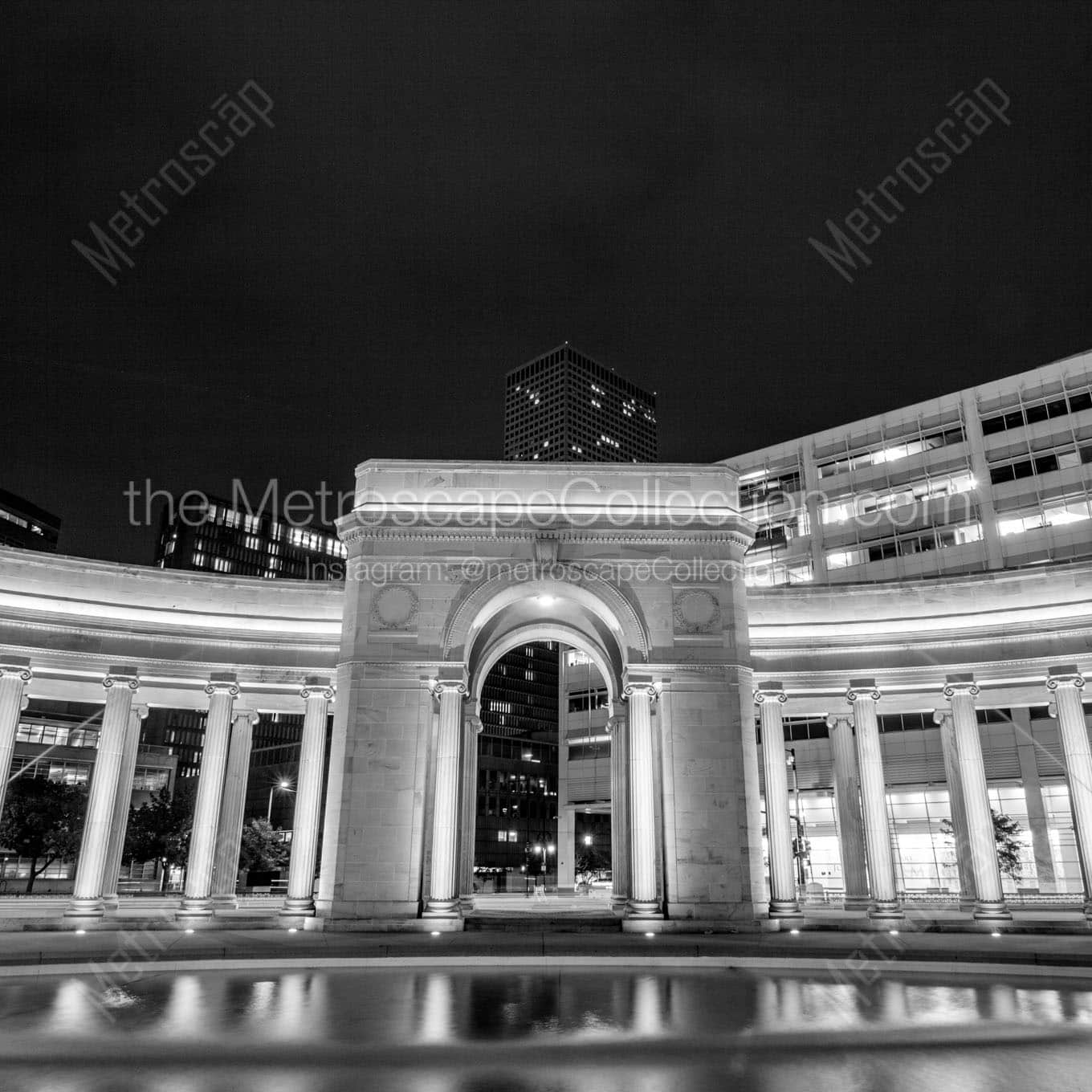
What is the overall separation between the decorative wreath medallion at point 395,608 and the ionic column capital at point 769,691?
1465 cm

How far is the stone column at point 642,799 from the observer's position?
2953 cm

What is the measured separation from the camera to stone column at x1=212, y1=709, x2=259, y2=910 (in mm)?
35156

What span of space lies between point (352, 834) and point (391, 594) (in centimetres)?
873

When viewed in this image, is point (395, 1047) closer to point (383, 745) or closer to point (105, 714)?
point (383, 745)

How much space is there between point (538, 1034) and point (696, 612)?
20.2 m

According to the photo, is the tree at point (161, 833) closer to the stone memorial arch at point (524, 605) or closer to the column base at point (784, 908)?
the stone memorial arch at point (524, 605)

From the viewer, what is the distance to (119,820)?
33000 millimetres

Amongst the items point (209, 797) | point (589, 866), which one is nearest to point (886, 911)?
point (209, 797)

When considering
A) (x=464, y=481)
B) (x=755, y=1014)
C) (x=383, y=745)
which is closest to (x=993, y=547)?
(x=464, y=481)

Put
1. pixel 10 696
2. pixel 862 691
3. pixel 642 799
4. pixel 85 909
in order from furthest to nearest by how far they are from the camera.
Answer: pixel 862 691
pixel 10 696
pixel 85 909
pixel 642 799

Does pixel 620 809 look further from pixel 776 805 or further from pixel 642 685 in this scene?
pixel 642 685

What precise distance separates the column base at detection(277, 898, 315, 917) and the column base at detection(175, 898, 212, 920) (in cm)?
280

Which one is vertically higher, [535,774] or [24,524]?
[24,524]

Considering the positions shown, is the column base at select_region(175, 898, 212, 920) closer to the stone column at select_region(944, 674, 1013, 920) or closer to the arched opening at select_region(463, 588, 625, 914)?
the arched opening at select_region(463, 588, 625, 914)
